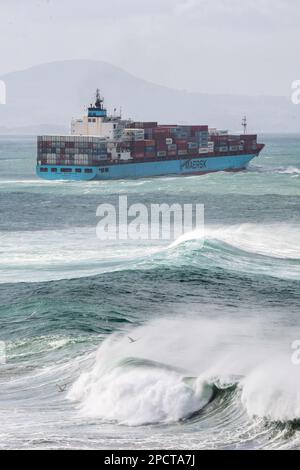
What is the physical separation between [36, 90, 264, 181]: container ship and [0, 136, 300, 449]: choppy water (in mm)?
55863

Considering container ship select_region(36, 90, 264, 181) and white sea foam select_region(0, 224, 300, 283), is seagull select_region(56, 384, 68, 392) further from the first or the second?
container ship select_region(36, 90, 264, 181)

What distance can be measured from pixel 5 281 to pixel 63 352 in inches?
492

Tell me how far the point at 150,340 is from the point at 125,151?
90975 millimetres

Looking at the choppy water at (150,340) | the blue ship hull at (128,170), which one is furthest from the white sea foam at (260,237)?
the blue ship hull at (128,170)

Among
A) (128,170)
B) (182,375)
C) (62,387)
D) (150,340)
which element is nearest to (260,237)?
(150,340)

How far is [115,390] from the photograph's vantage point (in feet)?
85.4

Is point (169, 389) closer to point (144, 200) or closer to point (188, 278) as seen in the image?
point (188, 278)

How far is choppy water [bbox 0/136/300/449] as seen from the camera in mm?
24016

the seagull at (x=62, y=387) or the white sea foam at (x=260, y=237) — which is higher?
the white sea foam at (x=260, y=237)

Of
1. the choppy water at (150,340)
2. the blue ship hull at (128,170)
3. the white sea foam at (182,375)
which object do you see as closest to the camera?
the choppy water at (150,340)

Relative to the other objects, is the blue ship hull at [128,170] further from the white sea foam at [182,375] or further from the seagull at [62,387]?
the seagull at [62,387]

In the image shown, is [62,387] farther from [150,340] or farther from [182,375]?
[150,340]

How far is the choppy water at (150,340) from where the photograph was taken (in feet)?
78.8

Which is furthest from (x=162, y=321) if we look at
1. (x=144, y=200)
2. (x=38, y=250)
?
(x=144, y=200)
